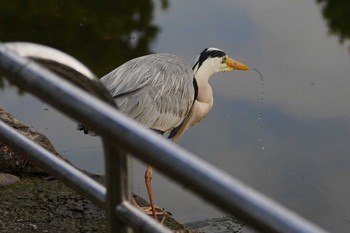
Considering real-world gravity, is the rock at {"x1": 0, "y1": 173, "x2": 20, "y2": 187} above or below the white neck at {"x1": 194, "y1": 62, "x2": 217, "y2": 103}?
below

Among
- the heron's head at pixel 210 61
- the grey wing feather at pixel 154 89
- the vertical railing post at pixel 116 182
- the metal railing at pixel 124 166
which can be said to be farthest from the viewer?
the heron's head at pixel 210 61

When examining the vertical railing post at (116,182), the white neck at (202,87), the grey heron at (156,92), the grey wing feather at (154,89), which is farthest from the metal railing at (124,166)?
the white neck at (202,87)

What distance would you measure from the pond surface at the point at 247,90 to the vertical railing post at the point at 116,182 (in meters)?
3.50

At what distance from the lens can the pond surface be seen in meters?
5.23

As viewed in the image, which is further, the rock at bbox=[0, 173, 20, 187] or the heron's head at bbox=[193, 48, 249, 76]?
the heron's head at bbox=[193, 48, 249, 76]

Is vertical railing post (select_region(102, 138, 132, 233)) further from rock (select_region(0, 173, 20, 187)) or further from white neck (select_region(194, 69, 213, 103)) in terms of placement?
white neck (select_region(194, 69, 213, 103))

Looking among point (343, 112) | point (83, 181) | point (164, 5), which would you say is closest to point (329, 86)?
point (343, 112)

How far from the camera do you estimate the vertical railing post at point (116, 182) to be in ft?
3.80

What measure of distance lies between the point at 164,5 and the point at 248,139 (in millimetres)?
2932

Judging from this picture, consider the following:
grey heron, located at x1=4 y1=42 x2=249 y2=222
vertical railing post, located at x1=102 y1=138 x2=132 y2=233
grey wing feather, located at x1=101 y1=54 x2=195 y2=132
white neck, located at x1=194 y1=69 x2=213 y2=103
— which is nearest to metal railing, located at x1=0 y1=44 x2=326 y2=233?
vertical railing post, located at x1=102 y1=138 x2=132 y2=233

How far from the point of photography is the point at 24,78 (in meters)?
1.13

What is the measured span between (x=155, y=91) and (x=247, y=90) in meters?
1.91

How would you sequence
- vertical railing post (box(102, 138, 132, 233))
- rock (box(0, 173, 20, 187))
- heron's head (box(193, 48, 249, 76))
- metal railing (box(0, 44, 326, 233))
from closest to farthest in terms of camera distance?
metal railing (box(0, 44, 326, 233)) < vertical railing post (box(102, 138, 132, 233)) < rock (box(0, 173, 20, 187)) < heron's head (box(193, 48, 249, 76))

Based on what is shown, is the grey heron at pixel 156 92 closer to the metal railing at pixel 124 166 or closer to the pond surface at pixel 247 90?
the pond surface at pixel 247 90
